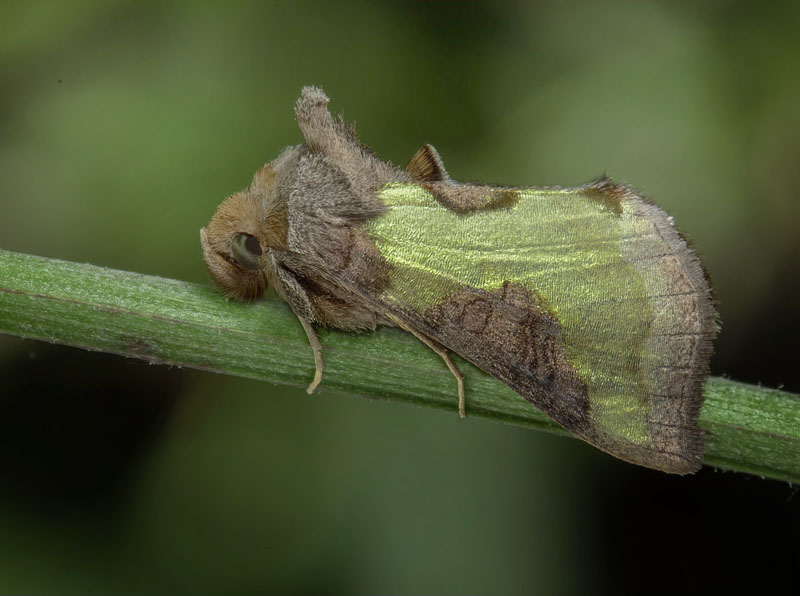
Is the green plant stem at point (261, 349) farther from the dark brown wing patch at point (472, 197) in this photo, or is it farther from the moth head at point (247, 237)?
the dark brown wing patch at point (472, 197)

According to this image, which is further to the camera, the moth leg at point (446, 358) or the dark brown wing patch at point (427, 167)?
the dark brown wing patch at point (427, 167)

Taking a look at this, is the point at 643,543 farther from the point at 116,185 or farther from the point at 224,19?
the point at 224,19

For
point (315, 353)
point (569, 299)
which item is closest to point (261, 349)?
point (315, 353)

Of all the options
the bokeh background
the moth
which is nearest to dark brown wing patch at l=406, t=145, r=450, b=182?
the moth

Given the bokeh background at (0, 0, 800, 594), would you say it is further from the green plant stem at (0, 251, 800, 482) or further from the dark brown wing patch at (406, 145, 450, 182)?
the green plant stem at (0, 251, 800, 482)

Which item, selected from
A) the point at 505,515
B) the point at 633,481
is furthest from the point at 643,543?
the point at 505,515

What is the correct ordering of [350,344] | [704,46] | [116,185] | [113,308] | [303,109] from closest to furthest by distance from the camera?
[113,308] → [350,344] → [303,109] → [116,185] → [704,46]

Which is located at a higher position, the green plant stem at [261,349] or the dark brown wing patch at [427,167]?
the dark brown wing patch at [427,167]

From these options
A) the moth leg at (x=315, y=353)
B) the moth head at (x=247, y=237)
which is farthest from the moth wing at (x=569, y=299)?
the moth head at (x=247, y=237)
